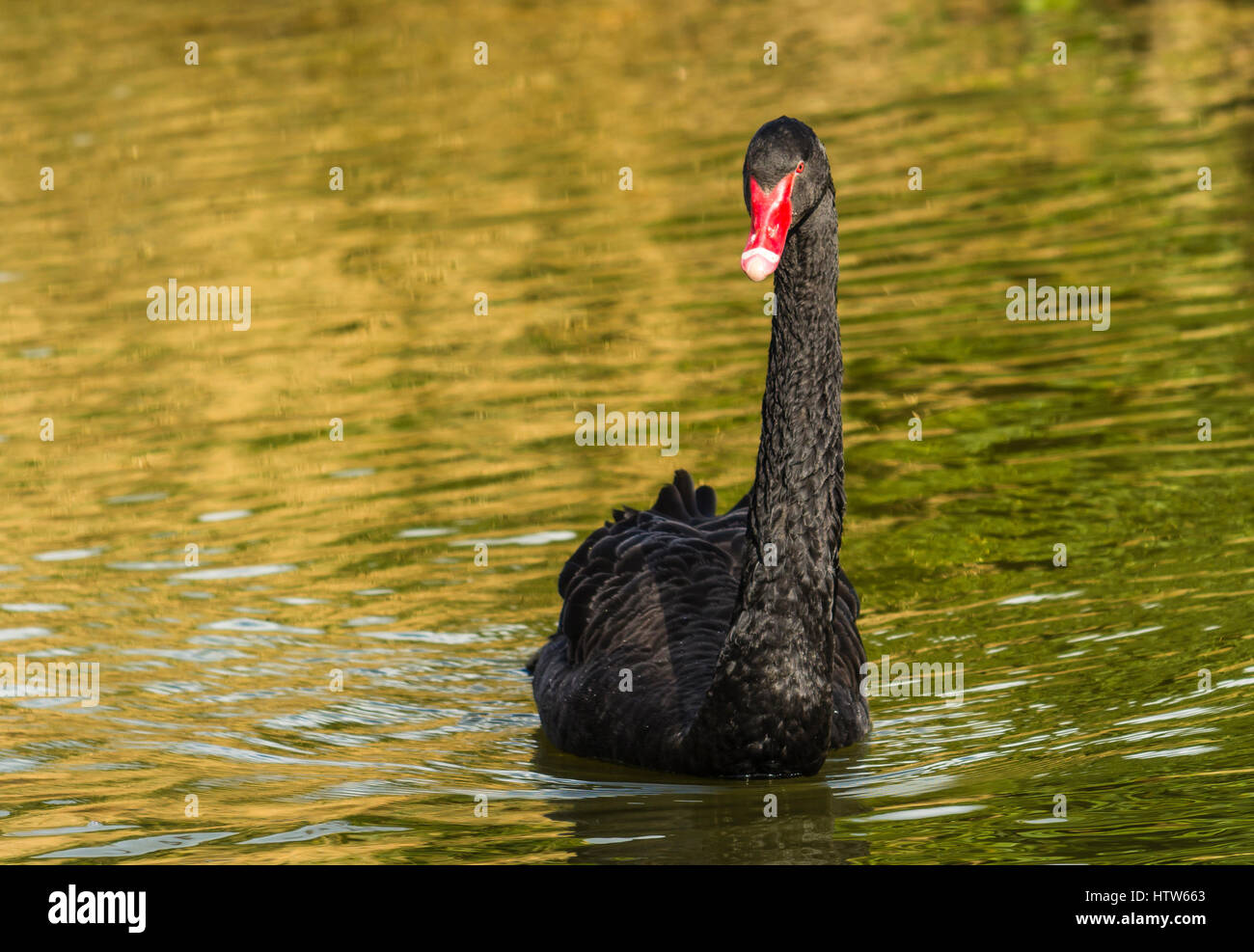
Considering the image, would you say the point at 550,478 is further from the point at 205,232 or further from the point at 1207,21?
the point at 1207,21

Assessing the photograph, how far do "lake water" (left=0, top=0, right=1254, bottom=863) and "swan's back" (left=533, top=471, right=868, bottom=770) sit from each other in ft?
0.65

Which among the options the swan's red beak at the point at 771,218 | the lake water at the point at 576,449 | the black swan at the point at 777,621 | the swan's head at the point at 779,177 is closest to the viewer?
the swan's red beak at the point at 771,218

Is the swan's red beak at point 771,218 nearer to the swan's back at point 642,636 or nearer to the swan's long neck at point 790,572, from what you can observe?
the swan's long neck at point 790,572

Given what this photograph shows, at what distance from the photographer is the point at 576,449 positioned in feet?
42.9

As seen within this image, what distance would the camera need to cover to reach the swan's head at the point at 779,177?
24.3ft

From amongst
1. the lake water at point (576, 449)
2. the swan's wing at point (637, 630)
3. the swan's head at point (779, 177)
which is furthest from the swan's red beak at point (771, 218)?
the lake water at point (576, 449)

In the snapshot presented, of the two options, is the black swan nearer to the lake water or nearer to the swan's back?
the swan's back

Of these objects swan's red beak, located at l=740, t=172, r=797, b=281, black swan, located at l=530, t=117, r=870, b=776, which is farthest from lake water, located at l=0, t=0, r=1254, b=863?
swan's red beak, located at l=740, t=172, r=797, b=281

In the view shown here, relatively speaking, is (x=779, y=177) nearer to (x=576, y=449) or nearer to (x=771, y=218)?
(x=771, y=218)

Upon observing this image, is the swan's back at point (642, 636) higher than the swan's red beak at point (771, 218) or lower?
lower

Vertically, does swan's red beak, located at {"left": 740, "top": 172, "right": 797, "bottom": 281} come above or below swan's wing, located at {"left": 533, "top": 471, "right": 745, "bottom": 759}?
above

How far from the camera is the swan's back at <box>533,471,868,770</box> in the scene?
8508 millimetres

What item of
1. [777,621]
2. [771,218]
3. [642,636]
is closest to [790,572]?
[777,621]

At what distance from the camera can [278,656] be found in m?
10.1
